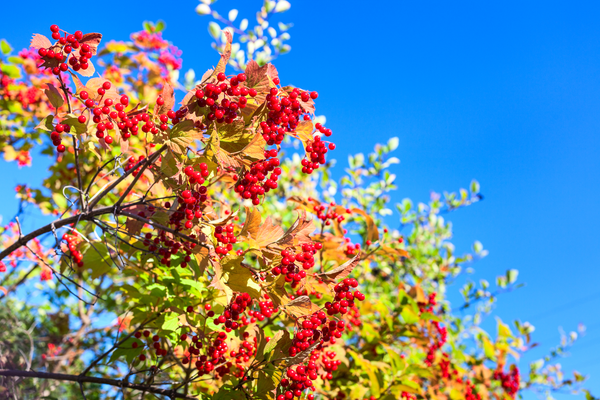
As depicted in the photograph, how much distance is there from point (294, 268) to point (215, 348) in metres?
0.78

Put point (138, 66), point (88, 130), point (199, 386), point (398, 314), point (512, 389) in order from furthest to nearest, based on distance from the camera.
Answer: point (138, 66) < point (512, 389) < point (398, 314) < point (199, 386) < point (88, 130)

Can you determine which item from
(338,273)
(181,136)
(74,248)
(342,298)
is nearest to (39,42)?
(181,136)

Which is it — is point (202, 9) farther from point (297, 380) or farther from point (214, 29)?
point (297, 380)

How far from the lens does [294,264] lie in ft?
6.57

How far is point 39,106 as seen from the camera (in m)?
5.96

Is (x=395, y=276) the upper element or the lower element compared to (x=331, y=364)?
upper

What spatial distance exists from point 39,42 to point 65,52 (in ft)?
0.34

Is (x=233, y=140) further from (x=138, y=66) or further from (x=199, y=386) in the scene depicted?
(x=138, y=66)

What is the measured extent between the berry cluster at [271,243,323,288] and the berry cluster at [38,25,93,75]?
132 cm

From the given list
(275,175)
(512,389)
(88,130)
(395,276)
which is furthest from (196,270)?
(395,276)

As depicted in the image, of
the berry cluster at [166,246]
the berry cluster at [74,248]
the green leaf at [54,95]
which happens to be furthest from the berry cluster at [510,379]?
the green leaf at [54,95]

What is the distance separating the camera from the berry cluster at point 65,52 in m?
1.86

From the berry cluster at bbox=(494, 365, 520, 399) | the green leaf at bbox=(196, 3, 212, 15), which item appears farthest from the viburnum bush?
the green leaf at bbox=(196, 3, 212, 15)

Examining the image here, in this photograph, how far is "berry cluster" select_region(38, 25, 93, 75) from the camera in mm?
1863
